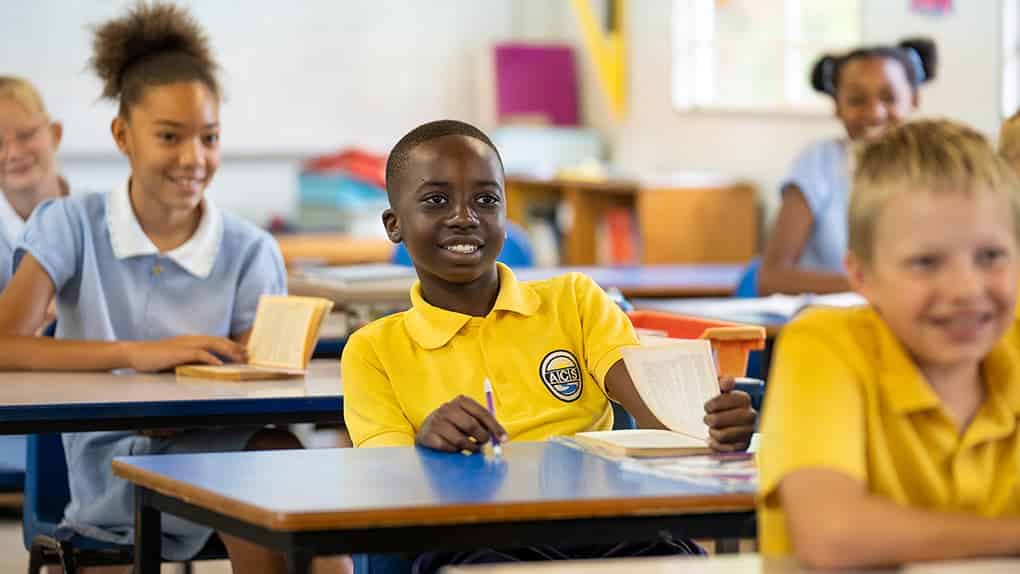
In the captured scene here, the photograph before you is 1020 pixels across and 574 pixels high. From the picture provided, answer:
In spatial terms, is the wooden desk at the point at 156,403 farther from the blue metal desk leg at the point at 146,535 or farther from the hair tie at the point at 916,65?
the hair tie at the point at 916,65

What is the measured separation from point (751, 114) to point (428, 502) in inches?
183

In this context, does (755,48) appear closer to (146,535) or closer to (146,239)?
(146,239)

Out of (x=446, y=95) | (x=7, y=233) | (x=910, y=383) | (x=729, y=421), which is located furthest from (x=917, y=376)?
(x=446, y=95)

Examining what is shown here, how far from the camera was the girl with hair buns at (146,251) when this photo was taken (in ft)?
9.73

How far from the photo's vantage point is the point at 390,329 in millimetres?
2316

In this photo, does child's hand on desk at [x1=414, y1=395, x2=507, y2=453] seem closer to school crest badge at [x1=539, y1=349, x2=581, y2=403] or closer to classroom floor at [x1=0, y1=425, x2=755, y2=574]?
school crest badge at [x1=539, y1=349, x2=581, y2=403]

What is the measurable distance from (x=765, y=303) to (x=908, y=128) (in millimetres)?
2420

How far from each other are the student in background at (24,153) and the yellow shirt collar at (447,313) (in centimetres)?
175

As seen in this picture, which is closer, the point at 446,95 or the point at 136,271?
the point at 136,271

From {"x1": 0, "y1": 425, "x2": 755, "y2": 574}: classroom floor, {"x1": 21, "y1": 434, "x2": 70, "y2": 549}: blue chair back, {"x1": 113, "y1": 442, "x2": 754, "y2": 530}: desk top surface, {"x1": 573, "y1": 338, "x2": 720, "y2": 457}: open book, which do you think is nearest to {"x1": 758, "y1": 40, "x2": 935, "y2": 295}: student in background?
{"x1": 0, "y1": 425, "x2": 755, "y2": 574}: classroom floor

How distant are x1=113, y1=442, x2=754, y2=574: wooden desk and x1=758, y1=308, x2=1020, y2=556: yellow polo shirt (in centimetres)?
15

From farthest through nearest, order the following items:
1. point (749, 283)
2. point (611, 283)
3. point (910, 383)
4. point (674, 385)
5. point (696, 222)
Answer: point (696, 222), point (611, 283), point (749, 283), point (674, 385), point (910, 383)

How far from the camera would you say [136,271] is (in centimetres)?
318

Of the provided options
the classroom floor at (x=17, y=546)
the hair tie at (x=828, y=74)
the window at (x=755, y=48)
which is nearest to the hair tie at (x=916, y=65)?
the hair tie at (x=828, y=74)
